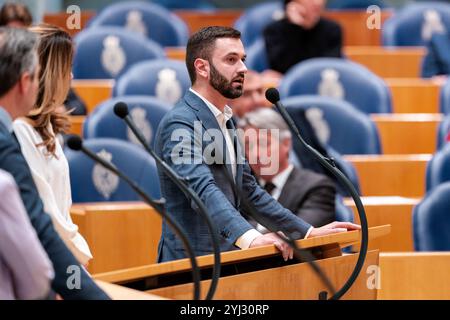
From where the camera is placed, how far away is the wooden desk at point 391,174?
414cm

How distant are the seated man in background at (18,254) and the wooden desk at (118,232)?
166 cm

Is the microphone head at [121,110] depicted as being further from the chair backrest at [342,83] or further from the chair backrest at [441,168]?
the chair backrest at [342,83]

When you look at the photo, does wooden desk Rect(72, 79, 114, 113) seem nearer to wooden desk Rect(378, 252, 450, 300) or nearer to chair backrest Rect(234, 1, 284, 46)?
chair backrest Rect(234, 1, 284, 46)

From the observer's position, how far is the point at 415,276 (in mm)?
2977

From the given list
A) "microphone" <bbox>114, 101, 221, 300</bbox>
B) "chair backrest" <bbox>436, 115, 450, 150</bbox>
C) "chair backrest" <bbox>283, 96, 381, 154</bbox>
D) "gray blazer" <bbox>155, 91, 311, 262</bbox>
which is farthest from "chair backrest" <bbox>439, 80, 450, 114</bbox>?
"microphone" <bbox>114, 101, 221, 300</bbox>

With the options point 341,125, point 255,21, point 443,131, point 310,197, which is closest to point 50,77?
point 310,197

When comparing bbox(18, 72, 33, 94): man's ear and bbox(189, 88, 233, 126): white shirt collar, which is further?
bbox(189, 88, 233, 126): white shirt collar

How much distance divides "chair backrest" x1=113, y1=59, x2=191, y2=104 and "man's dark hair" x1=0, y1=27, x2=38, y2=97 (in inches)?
114

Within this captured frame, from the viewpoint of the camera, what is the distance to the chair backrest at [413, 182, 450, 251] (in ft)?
11.2

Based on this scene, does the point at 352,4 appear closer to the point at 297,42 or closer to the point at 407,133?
the point at 297,42

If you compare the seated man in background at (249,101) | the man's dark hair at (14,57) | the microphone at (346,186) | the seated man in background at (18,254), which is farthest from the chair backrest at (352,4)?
the seated man in background at (18,254)

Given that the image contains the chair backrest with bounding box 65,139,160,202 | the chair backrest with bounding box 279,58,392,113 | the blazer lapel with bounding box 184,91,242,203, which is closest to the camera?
the blazer lapel with bounding box 184,91,242,203

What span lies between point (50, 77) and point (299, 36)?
10.9 ft

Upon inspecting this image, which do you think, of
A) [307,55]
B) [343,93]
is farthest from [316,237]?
[307,55]
